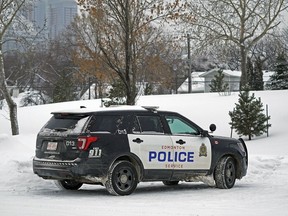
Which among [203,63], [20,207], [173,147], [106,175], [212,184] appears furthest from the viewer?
[203,63]

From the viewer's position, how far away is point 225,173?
515 inches

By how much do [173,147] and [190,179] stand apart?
94 cm

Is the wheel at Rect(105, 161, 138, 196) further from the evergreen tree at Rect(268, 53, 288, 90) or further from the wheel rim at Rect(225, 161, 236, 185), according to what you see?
the evergreen tree at Rect(268, 53, 288, 90)

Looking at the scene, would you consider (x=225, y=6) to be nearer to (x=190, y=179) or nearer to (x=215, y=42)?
(x=215, y=42)

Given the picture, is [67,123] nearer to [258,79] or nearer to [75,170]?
[75,170]

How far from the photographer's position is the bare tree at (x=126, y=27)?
18.4 m

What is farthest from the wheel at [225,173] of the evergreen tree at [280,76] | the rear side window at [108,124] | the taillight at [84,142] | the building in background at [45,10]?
the evergreen tree at [280,76]

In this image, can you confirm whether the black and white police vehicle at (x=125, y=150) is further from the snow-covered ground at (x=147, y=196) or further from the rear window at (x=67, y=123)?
the snow-covered ground at (x=147, y=196)

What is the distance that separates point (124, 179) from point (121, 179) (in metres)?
0.06

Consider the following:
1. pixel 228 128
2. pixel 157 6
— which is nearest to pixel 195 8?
pixel 228 128

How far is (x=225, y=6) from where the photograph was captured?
152 feet

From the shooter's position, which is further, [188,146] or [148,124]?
[188,146]

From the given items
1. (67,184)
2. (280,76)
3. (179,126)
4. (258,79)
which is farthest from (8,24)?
(258,79)

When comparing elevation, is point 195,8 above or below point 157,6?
above
